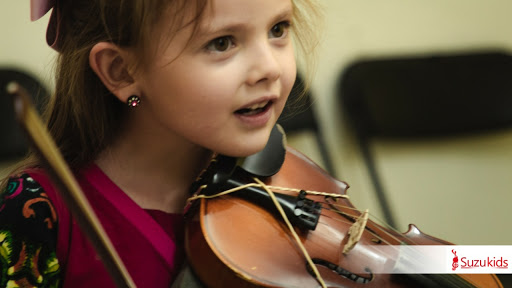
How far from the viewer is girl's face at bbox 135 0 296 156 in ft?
1.80

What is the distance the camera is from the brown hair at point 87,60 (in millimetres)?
553

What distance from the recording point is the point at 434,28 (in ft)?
5.40

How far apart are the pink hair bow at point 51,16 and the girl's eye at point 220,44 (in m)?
0.19

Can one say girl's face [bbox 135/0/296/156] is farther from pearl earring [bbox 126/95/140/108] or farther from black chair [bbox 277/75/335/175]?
black chair [bbox 277/75/335/175]

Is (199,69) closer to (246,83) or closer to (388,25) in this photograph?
(246,83)

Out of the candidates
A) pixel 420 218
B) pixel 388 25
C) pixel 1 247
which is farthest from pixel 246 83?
pixel 420 218

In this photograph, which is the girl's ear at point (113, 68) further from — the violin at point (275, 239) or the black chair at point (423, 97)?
the black chair at point (423, 97)

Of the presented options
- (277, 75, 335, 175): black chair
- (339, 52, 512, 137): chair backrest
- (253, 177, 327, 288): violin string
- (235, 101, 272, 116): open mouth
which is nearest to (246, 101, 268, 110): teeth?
(235, 101, 272, 116): open mouth

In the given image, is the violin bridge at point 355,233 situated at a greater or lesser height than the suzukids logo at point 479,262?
lesser

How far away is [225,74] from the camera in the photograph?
56 cm

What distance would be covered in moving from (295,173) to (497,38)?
1.21 m

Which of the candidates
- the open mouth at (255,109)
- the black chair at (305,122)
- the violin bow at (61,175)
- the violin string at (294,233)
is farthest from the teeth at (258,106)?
the black chair at (305,122)

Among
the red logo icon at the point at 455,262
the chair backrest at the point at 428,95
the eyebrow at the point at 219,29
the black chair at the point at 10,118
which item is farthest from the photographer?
the chair backrest at the point at 428,95

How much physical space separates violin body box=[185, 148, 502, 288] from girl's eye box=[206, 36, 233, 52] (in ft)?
0.57
